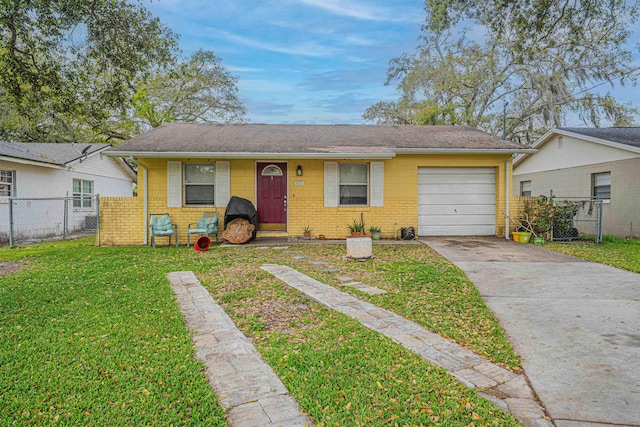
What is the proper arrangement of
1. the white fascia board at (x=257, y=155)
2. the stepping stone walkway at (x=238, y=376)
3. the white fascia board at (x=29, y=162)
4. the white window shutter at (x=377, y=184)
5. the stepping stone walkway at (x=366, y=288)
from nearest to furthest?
the stepping stone walkway at (x=238, y=376), the stepping stone walkway at (x=366, y=288), the white fascia board at (x=257, y=155), the white window shutter at (x=377, y=184), the white fascia board at (x=29, y=162)

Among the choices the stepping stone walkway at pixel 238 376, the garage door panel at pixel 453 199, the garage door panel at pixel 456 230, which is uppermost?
the garage door panel at pixel 453 199

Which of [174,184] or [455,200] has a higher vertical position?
[174,184]

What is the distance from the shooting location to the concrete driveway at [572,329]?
2.34 metres

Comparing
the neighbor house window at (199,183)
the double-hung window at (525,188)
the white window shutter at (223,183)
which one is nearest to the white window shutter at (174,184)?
the neighbor house window at (199,183)

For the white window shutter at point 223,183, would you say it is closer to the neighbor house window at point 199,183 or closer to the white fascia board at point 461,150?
the neighbor house window at point 199,183

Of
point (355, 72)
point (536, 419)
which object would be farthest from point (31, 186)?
point (355, 72)

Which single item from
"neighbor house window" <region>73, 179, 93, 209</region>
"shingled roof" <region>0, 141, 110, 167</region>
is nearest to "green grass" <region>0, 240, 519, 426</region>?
"shingled roof" <region>0, 141, 110, 167</region>

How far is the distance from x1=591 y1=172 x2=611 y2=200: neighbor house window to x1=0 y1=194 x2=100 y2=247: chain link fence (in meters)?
16.2

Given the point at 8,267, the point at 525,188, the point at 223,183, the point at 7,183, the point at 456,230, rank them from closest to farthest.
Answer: the point at 8,267 → the point at 223,183 → the point at 456,230 → the point at 7,183 → the point at 525,188

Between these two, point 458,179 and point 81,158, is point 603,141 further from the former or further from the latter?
point 81,158

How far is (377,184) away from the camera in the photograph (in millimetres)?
10617

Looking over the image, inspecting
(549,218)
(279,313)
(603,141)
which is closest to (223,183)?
(279,313)

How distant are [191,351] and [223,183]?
7.76 metres

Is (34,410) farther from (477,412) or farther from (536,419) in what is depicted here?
(536,419)
